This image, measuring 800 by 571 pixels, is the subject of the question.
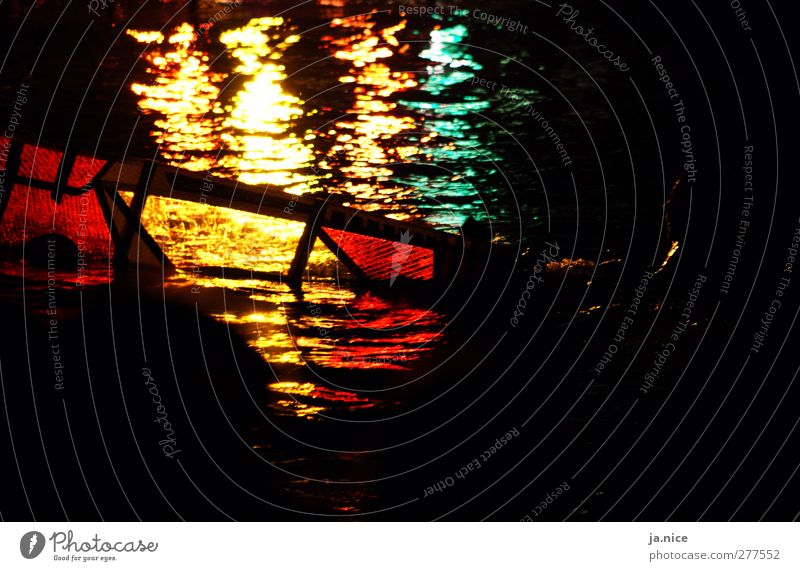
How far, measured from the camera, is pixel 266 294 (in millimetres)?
4273

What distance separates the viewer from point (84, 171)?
495 centimetres

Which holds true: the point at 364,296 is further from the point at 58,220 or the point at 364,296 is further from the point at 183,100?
the point at 183,100

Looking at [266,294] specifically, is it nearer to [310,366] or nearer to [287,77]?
[310,366]

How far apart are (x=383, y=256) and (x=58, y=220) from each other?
1683mm

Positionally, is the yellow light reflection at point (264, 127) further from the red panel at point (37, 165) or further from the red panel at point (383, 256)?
the red panel at point (37, 165)

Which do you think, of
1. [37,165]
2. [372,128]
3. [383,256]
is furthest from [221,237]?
[372,128]

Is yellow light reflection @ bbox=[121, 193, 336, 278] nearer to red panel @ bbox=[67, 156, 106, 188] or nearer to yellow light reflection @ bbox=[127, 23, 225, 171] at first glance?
red panel @ bbox=[67, 156, 106, 188]

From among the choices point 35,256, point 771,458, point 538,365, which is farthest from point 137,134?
point 771,458

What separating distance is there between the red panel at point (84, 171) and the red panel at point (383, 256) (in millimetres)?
1316

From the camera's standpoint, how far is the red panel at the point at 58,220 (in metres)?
4.45
